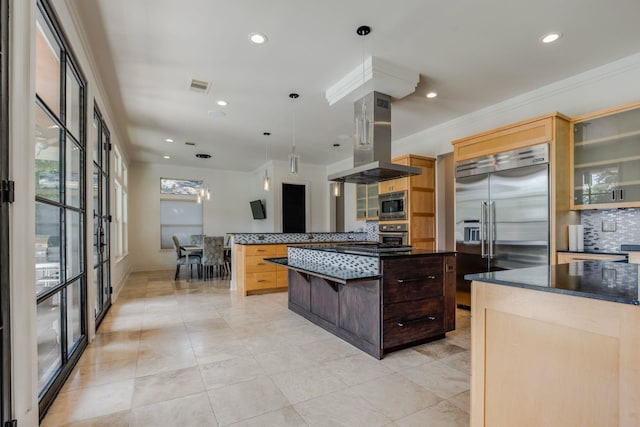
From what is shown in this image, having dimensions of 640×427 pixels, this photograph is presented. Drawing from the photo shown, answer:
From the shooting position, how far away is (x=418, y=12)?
2480 millimetres

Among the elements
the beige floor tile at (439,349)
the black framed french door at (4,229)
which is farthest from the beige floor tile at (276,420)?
the beige floor tile at (439,349)

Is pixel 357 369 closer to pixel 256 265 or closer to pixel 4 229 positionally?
pixel 4 229

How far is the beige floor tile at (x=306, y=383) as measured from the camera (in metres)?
2.12

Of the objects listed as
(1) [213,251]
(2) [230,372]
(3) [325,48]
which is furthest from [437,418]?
(1) [213,251]

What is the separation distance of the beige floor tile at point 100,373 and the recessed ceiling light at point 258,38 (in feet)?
9.61

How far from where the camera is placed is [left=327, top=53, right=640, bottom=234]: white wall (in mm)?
3195

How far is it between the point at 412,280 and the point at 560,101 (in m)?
2.88

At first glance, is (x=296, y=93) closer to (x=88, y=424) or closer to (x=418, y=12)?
(x=418, y=12)

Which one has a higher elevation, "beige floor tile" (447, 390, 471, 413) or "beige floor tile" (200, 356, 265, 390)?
"beige floor tile" (447, 390, 471, 413)

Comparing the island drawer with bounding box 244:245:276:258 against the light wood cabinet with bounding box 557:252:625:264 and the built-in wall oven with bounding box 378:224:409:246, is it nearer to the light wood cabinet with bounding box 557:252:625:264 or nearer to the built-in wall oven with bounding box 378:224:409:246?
the built-in wall oven with bounding box 378:224:409:246

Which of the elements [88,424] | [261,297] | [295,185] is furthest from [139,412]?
[295,185]

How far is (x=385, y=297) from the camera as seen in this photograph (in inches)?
107

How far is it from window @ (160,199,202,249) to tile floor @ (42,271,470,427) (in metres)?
5.10

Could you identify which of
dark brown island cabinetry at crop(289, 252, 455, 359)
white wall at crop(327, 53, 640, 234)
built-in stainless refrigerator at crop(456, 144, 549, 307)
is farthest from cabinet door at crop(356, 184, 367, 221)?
dark brown island cabinetry at crop(289, 252, 455, 359)
